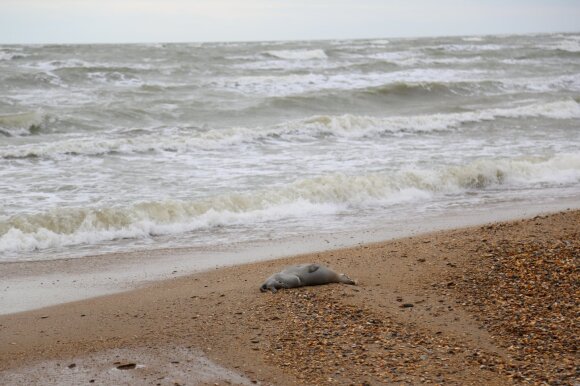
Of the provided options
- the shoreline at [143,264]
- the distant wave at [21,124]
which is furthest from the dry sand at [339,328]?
the distant wave at [21,124]

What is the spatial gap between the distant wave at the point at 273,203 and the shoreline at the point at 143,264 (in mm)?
875

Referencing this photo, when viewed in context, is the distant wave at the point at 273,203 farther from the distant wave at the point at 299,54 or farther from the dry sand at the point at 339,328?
the distant wave at the point at 299,54

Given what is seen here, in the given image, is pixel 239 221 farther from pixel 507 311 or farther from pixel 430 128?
pixel 430 128

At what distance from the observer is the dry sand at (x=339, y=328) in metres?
4.55

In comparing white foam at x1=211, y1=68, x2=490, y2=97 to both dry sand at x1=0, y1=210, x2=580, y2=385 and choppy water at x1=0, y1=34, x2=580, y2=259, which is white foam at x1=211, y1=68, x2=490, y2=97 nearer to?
choppy water at x1=0, y1=34, x2=580, y2=259

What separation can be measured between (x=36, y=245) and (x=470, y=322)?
18.2 feet

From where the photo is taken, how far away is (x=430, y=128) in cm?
1819

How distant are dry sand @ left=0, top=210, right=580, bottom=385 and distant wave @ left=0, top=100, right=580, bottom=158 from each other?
801 centimetres

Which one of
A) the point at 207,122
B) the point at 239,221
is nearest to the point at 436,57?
the point at 207,122

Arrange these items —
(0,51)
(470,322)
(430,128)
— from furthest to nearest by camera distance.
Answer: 1. (0,51)
2. (430,128)
3. (470,322)

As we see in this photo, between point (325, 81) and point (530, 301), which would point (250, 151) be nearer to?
point (530, 301)

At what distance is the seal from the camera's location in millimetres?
6223

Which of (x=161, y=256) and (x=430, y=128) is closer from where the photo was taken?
(x=161, y=256)

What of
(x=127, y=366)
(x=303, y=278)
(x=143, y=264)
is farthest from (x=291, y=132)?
(x=127, y=366)
